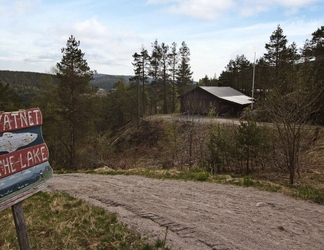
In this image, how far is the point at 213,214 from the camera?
5578mm

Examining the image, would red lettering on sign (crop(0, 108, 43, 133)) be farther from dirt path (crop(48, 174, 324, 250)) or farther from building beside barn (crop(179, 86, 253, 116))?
building beside barn (crop(179, 86, 253, 116))

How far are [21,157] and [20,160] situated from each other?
0.12ft

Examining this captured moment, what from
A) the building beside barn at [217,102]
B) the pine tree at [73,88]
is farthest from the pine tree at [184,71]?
the pine tree at [73,88]

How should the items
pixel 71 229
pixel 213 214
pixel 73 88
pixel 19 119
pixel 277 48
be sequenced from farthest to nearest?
pixel 277 48 < pixel 73 88 < pixel 213 214 < pixel 71 229 < pixel 19 119

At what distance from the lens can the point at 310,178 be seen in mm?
9531

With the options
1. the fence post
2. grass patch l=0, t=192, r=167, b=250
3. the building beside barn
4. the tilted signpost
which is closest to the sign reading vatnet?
the tilted signpost

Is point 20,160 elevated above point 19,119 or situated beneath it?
situated beneath

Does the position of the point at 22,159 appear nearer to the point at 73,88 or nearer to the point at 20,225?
the point at 20,225

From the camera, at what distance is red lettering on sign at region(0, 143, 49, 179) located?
8.57 feet

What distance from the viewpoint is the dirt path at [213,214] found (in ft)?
14.5

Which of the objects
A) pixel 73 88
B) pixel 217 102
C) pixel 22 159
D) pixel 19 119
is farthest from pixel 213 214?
pixel 217 102

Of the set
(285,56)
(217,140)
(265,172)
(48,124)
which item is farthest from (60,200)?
(285,56)

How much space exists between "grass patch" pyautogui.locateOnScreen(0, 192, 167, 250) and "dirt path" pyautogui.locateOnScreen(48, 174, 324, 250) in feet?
1.33

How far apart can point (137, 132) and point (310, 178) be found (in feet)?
74.7
